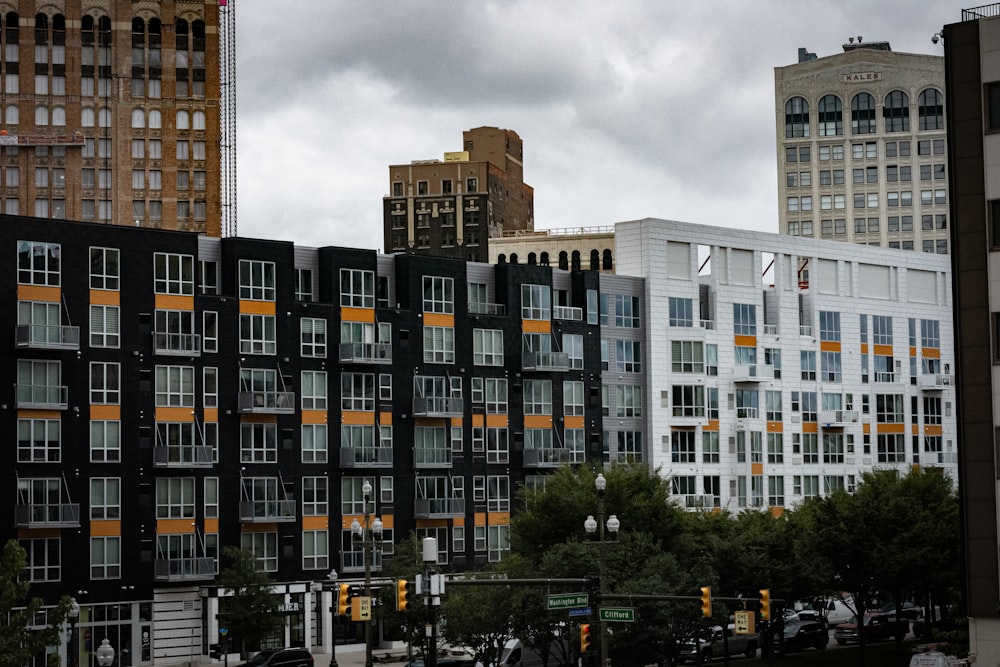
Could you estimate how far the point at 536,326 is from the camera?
107 m

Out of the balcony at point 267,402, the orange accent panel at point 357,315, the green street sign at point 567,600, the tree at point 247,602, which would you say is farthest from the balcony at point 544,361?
the green street sign at point 567,600

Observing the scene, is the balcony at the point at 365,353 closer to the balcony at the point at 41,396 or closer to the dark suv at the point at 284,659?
the balcony at the point at 41,396

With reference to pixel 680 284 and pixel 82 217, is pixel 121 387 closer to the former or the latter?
pixel 680 284

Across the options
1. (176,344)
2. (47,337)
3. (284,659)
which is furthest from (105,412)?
(284,659)

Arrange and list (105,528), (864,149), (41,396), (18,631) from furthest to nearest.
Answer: (864,149) → (105,528) → (41,396) → (18,631)

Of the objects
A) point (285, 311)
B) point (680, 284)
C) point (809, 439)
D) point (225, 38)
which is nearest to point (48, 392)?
point (285, 311)

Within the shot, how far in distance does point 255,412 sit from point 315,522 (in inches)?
303

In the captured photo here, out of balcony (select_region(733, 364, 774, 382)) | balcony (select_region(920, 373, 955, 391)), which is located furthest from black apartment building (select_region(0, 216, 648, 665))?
balcony (select_region(920, 373, 955, 391))

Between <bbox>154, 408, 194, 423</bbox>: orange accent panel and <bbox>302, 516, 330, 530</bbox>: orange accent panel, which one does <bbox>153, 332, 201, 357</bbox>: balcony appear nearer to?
<bbox>154, 408, 194, 423</bbox>: orange accent panel

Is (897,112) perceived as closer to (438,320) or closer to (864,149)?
(864,149)

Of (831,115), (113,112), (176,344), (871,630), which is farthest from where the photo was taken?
(831,115)

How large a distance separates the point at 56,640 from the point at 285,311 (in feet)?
133

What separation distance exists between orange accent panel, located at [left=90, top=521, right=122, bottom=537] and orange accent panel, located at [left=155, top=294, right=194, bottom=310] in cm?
1211

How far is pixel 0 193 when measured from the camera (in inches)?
5891
